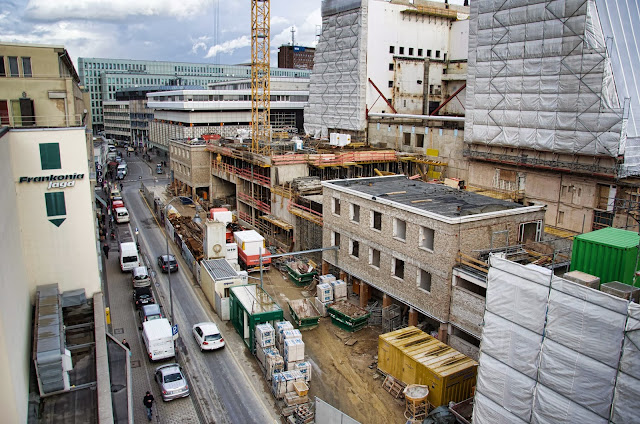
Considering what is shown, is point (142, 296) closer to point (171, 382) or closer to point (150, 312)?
point (150, 312)

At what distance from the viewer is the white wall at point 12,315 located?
46.4ft

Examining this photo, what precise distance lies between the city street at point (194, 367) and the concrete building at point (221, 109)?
175 ft

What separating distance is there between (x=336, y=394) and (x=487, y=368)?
8.64m

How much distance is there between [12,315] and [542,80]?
3675 centimetres


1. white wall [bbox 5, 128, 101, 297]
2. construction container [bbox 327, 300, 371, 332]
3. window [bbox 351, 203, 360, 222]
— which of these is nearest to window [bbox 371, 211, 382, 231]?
window [bbox 351, 203, 360, 222]

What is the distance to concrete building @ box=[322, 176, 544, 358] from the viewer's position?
25500 millimetres

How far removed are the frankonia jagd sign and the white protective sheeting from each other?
105 ft

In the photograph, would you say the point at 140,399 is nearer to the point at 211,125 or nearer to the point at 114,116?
the point at 211,125

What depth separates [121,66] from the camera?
174 meters

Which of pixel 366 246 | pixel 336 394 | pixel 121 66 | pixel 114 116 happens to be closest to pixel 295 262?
pixel 366 246

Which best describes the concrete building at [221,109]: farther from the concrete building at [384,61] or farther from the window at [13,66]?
the window at [13,66]

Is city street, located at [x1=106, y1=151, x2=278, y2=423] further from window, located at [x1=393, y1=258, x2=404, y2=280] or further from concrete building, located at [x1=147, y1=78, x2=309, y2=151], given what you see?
concrete building, located at [x1=147, y1=78, x2=309, y2=151]

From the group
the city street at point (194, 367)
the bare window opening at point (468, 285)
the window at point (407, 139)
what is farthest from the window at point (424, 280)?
the window at point (407, 139)

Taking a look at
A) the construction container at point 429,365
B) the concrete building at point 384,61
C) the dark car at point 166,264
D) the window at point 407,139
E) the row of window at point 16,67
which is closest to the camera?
the construction container at point 429,365
